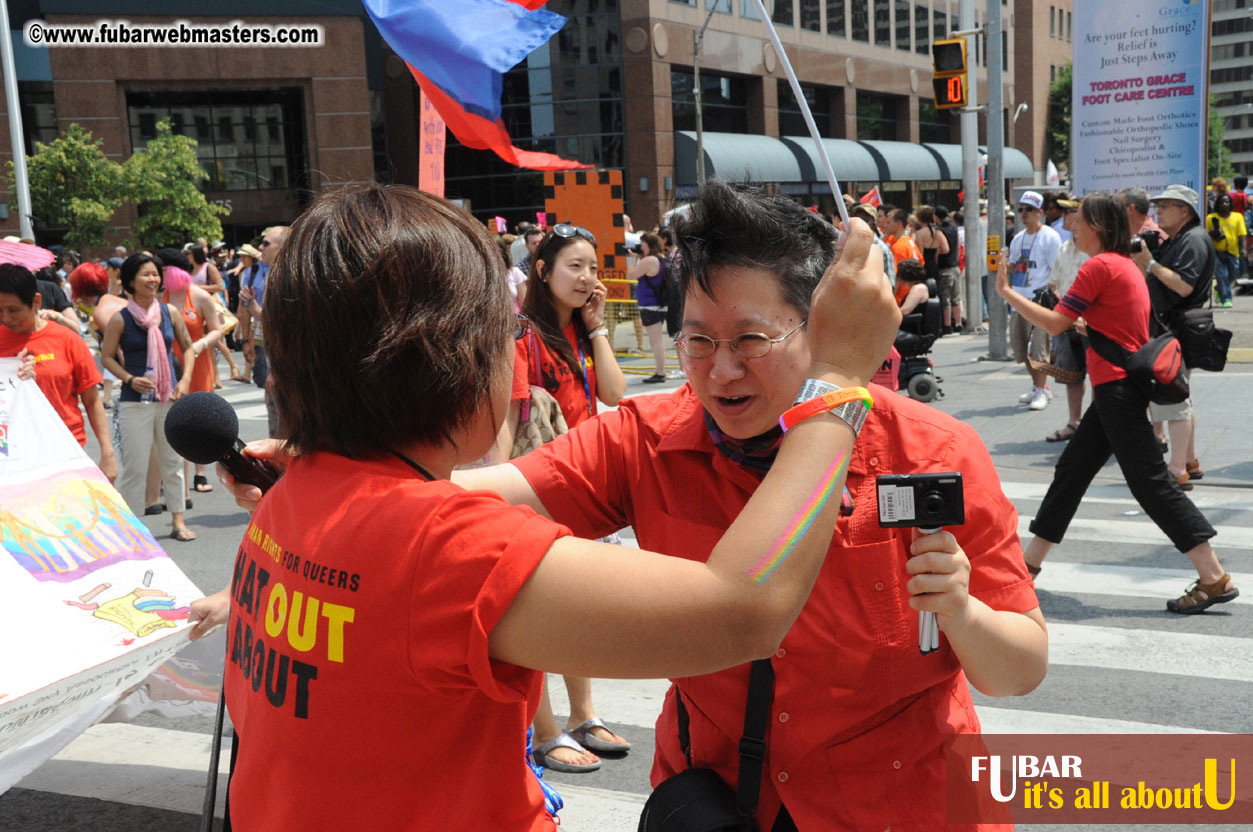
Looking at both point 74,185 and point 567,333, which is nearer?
point 567,333

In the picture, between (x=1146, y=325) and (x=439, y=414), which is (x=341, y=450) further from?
(x=1146, y=325)

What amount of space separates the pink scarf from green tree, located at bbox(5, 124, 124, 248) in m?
26.2

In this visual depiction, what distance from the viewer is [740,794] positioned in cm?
186

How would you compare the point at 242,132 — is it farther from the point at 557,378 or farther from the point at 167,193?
the point at 557,378

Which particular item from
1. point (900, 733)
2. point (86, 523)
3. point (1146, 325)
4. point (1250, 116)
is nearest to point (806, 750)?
point (900, 733)

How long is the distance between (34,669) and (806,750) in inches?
84.9

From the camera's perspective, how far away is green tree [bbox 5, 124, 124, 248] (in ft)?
107

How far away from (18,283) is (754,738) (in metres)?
6.53

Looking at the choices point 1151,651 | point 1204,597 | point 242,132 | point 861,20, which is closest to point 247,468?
point 1151,651

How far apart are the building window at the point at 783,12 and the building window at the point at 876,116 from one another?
6567mm

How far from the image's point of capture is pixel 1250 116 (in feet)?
490

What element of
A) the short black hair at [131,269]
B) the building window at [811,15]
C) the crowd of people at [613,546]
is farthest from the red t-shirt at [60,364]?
the building window at [811,15]

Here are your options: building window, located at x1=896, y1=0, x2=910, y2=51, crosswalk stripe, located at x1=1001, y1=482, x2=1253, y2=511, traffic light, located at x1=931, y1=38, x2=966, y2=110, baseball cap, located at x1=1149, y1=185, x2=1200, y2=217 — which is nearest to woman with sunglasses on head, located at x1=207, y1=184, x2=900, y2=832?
crosswalk stripe, located at x1=1001, y1=482, x2=1253, y2=511

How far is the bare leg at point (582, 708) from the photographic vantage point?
4535 mm
